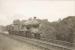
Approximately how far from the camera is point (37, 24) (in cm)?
165

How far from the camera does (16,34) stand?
1.88 metres

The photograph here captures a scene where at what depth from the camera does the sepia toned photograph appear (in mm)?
1414

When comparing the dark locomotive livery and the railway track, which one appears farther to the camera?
the dark locomotive livery

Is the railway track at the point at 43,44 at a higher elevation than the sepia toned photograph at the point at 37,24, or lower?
lower

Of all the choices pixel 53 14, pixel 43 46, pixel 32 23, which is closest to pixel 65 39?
pixel 43 46

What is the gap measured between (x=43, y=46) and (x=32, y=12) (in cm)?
60

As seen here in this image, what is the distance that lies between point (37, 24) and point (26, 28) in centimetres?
20

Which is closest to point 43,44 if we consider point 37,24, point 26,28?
point 37,24

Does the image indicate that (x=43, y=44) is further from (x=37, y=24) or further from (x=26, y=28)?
(x=26, y=28)

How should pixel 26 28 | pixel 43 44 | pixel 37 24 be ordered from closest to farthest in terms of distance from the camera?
pixel 43 44 < pixel 37 24 < pixel 26 28

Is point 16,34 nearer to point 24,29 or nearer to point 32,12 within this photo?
point 24,29

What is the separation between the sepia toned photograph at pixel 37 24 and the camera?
141 cm

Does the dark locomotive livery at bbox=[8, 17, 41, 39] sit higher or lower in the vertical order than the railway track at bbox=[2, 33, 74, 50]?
higher

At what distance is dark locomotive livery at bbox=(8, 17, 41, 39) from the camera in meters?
1.66
